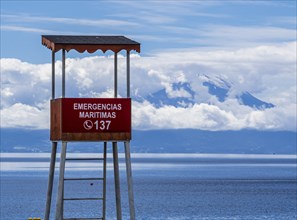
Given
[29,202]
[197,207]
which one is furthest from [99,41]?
[29,202]

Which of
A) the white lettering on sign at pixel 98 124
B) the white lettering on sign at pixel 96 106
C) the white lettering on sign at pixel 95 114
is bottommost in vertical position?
the white lettering on sign at pixel 98 124

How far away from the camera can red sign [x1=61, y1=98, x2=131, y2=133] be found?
38.4 m

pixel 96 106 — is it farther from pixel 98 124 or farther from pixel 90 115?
pixel 98 124

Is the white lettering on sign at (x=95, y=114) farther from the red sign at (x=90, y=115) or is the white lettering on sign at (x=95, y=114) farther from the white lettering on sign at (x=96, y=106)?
the white lettering on sign at (x=96, y=106)

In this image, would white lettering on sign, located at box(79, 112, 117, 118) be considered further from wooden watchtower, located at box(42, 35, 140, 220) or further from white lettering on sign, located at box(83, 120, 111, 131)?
white lettering on sign, located at box(83, 120, 111, 131)

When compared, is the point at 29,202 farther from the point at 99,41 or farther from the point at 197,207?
the point at 99,41

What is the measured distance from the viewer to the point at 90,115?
3853 centimetres

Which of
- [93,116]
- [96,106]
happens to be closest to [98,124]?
[93,116]

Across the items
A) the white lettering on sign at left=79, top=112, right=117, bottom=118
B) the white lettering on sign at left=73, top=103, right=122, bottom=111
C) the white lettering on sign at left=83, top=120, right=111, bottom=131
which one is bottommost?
the white lettering on sign at left=83, top=120, right=111, bottom=131

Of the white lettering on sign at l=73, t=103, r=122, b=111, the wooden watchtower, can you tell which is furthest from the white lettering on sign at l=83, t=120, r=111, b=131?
the white lettering on sign at l=73, t=103, r=122, b=111

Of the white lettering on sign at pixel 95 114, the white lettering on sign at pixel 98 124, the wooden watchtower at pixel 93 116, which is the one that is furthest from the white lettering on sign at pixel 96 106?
the white lettering on sign at pixel 98 124

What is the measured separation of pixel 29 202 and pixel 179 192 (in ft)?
132

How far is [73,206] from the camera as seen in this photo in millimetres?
118688

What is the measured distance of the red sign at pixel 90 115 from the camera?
126 ft
